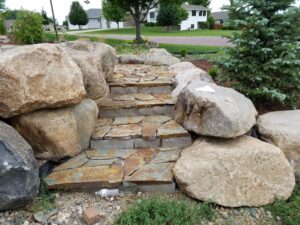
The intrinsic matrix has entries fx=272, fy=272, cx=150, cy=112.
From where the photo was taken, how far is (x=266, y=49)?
3352 mm

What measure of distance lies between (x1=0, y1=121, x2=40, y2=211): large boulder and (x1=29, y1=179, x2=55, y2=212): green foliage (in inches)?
4.4

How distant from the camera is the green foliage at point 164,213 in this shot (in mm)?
2213

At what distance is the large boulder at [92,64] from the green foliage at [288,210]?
2381mm

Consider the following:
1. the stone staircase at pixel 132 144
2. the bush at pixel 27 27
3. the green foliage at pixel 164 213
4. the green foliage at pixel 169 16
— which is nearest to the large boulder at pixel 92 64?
the stone staircase at pixel 132 144

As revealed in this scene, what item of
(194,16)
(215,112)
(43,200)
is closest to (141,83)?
(215,112)

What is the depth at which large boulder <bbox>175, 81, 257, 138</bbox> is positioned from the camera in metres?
2.71

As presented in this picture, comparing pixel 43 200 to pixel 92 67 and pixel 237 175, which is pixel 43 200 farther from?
pixel 237 175

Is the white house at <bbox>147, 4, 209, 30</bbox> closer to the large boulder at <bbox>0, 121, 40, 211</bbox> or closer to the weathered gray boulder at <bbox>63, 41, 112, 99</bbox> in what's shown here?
the weathered gray boulder at <bbox>63, 41, 112, 99</bbox>

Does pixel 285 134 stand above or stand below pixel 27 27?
below

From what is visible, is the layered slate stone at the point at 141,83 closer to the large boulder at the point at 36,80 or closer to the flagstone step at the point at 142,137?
the flagstone step at the point at 142,137

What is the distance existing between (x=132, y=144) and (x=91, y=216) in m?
1.10

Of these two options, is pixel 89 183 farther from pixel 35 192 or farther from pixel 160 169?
pixel 160 169

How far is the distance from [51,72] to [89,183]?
117cm

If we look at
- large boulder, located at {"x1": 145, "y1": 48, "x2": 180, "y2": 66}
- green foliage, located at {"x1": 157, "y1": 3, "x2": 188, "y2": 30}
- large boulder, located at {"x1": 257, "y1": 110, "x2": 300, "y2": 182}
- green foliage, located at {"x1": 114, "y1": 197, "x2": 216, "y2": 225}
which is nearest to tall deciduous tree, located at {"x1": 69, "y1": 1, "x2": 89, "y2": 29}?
green foliage, located at {"x1": 157, "y1": 3, "x2": 188, "y2": 30}
